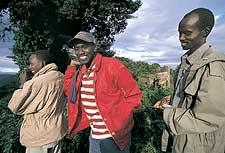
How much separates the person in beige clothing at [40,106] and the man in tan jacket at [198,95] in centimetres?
190

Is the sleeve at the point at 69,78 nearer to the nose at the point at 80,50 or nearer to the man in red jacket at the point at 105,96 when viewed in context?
the man in red jacket at the point at 105,96

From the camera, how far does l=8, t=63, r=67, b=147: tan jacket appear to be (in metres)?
3.85

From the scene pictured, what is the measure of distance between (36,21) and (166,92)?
755 cm

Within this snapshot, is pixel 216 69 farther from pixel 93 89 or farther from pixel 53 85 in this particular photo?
pixel 53 85

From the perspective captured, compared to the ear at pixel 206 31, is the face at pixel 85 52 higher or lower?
lower

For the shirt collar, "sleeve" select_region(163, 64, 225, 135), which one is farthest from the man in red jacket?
"sleeve" select_region(163, 64, 225, 135)

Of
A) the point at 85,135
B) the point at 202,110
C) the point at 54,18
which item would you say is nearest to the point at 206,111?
the point at 202,110

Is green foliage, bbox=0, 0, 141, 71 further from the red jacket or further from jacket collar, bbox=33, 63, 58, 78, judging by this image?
the red jacket

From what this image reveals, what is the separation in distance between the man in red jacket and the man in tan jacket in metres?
1.02

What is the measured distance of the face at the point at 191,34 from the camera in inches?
91.6

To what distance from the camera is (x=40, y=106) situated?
393 cm

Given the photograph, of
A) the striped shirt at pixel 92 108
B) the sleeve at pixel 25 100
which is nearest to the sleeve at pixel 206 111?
the striped shirt at pixel 92 108

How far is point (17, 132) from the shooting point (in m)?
5.40

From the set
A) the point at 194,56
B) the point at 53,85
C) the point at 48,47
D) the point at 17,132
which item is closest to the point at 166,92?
the point at 17,132
